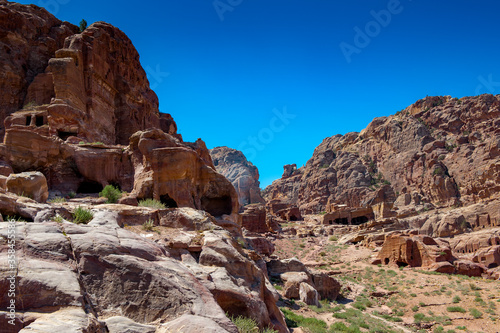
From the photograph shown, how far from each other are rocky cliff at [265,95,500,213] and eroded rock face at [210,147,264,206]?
420 inches

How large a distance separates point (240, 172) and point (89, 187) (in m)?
94.9

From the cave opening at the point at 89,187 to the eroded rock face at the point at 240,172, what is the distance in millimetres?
66972

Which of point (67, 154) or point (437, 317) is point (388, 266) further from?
point (67, 154)

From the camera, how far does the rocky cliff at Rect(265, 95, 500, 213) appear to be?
198 ft

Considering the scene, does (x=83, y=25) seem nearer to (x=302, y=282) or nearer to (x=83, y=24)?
(x=83, y=24)

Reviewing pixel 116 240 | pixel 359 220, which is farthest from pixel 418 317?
pixel 359 220

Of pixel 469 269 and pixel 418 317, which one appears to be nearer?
pixel 418 317

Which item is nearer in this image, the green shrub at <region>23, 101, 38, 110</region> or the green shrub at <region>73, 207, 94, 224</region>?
the green shrub at <region>73, 207, 94, 224</region>

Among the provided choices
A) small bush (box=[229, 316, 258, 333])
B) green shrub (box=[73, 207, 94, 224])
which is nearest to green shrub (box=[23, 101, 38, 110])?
green shrub (box=[73, 207, 94, 224])

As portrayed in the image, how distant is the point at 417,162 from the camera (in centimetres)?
7488

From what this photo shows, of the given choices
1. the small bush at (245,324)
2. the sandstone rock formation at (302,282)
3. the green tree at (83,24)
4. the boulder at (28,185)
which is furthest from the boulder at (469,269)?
the green tree at (83,24)

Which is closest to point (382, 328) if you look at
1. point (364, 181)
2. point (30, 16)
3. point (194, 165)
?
point (194, 165)

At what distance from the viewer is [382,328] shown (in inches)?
605

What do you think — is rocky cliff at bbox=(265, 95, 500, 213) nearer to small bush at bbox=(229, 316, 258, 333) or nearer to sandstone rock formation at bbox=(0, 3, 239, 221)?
sandstone rock formation at bbox=(0, 3, 239, 221)
